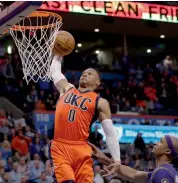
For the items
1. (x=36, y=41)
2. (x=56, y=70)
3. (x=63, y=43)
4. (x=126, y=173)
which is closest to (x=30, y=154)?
(x=36, y=41)

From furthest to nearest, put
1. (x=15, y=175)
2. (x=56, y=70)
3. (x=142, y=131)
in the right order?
(x=142, y=131)
(x=15, y=175)
(x=56, y=70)

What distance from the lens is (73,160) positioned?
6.82 metres

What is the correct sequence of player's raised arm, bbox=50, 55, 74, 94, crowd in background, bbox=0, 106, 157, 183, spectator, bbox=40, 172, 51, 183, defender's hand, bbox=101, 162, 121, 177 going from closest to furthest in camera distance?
defender's hand, bbox=101, 162, 121, 177, player's raised arm, bbox=50, 55, 74, 94, spectator, bbox=40, 172, 51, 183, crowd in background, bbox=0, 106, 157, 183

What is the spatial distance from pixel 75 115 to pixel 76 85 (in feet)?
44.6

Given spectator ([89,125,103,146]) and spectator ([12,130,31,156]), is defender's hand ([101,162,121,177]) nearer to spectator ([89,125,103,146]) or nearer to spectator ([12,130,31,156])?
spectator ([12,130,31,156])

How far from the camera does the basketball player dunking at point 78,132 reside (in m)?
6.76

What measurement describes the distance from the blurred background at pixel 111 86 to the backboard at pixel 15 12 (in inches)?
252

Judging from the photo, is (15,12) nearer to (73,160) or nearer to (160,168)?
(73,160)

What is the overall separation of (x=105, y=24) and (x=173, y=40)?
16.3 feet

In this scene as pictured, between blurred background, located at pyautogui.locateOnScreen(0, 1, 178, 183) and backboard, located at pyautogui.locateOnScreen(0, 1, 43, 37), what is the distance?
252 inches

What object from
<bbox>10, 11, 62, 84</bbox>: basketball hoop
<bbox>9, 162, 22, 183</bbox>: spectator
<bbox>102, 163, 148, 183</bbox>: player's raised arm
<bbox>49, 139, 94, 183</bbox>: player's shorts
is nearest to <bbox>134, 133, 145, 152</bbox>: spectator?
<bbox>9, 162, 22, 183</bbox>: spectator

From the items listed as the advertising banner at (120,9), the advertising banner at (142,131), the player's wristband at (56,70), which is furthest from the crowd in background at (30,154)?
the player's wristband at (56,70)

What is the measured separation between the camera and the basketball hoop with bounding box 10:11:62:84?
837cm

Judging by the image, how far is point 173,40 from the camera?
91.9 ft
